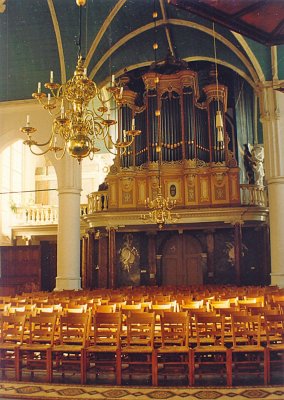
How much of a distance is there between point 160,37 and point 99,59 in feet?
12.4

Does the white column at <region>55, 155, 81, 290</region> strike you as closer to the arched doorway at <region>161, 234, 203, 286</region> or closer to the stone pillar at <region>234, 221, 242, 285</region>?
the arched doorway at <region>161, 234, 203, 286</region>

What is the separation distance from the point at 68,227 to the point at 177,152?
5442 mm

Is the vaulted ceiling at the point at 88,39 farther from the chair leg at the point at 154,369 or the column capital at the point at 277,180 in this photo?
the chair leg at the point at 154,369

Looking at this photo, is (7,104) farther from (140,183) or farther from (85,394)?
(85,394)

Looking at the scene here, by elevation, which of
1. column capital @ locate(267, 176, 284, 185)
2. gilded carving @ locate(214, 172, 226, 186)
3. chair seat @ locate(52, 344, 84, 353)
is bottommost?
chair seat @ locate(52, 344, 84, 353)

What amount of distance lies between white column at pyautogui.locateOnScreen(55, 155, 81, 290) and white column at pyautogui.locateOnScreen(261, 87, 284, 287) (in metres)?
6.98

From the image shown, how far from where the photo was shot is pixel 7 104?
2047 cm

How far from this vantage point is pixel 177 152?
70.8 ft

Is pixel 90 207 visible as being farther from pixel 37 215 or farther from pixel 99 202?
pixel 37 215

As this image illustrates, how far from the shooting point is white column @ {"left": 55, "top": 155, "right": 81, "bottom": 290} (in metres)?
19.4

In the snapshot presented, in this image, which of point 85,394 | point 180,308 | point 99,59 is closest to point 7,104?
point 99,59

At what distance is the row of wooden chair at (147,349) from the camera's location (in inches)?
264

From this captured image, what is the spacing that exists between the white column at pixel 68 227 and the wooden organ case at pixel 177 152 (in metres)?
2.29

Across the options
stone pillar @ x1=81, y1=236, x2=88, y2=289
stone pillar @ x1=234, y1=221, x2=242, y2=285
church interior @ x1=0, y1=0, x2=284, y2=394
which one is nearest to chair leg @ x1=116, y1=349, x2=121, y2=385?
church interior @ x1=0, y1=0, x2=284, y2=394
